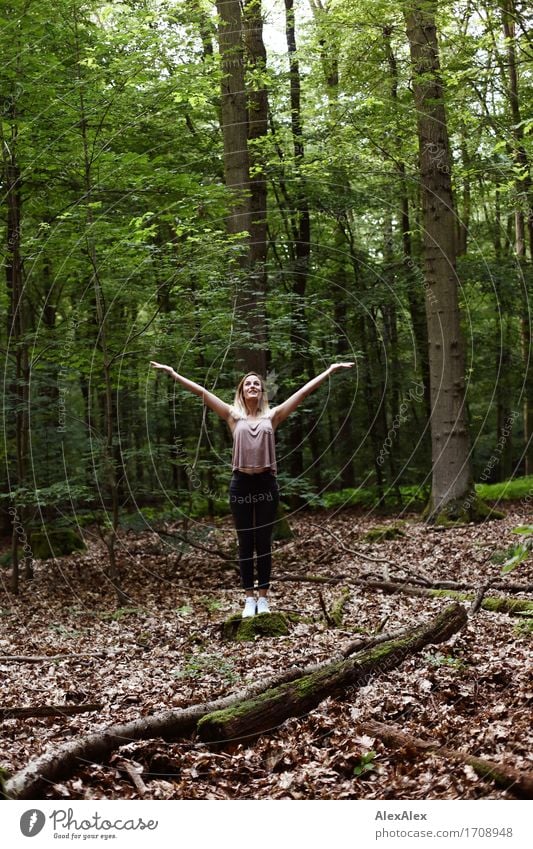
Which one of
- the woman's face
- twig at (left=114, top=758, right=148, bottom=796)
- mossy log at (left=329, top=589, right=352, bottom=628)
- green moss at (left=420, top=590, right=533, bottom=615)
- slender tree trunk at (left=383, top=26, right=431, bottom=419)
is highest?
slender tree trunk at (left=383, top=26, right=431, bottom=419)

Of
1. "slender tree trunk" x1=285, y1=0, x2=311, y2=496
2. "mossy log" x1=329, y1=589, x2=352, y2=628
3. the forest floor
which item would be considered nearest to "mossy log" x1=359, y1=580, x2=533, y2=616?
the forest floor

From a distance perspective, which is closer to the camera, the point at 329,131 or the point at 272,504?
the point at 272,504

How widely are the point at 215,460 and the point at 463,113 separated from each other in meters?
7.10

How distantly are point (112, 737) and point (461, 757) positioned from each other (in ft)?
6.57

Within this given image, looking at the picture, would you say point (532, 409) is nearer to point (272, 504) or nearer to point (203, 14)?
point (203, 14)

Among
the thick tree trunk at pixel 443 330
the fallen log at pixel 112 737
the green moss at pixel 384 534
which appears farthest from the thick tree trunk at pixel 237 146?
the fallen log at pixel 112 737

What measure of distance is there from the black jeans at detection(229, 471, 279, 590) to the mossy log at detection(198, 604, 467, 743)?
5.72 feet

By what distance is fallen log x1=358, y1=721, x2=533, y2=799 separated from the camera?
373 cm

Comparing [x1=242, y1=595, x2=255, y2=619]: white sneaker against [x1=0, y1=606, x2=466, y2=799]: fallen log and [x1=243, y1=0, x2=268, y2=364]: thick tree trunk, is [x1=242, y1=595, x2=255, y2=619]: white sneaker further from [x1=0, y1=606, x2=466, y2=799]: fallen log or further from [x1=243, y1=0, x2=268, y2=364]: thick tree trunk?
[x1=243, y1=0, x2=268, y2=364]: thick tree trunk

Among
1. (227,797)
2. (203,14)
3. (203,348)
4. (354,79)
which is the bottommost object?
(227,797)

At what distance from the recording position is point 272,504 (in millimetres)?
7312

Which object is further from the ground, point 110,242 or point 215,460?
point 110,242

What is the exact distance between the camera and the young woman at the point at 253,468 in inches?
282

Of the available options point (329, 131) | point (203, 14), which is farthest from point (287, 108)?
point (203, 14)
